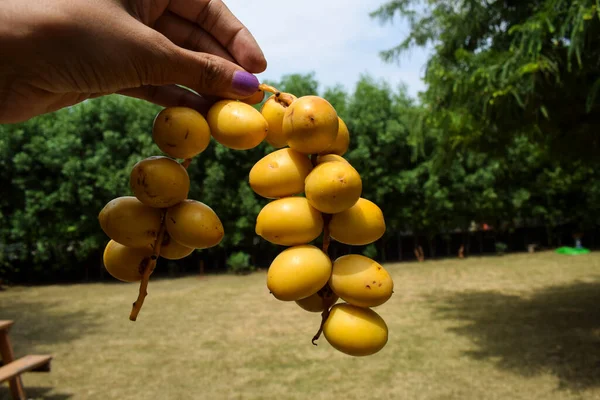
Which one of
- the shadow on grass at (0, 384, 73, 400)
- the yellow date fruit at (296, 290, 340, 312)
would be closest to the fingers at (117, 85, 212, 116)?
the yellow date fruit at (296, 290, 340, 312)

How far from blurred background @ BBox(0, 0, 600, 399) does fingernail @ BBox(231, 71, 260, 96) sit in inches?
Result: 143

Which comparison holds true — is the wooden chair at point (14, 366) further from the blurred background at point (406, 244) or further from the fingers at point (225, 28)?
the fingers at point (225, 28)

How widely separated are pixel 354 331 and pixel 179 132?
1.83 ft

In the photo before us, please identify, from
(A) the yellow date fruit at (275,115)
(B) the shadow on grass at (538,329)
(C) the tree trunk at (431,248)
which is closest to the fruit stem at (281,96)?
(A) the yellow date fruit at (275,115)

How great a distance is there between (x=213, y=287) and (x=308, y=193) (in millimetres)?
13416

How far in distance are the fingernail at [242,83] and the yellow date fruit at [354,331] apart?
21.8 inches

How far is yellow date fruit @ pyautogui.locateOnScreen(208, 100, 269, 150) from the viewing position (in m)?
1.14

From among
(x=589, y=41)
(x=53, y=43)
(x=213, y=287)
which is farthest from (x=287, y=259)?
(x=213, y=287)

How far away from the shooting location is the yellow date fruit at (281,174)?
1.13 metres

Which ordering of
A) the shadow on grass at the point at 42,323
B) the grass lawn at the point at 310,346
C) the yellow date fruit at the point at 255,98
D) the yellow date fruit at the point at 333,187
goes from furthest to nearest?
the shadow on grass at the point at 42,323, the grass lawn at the point at 310,346, the yellow date fruit at the point at 255,98, the yellow date fruit at the point at 333,187

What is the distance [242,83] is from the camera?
1.22 m

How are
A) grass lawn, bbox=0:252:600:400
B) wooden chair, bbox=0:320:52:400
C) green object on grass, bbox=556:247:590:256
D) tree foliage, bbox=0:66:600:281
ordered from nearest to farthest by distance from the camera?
wooden chair, bbox=0:320:52:400, grass lawn, bbox=0:252:600:400, tree foliage, bbox=0:66:600:281, green object on grass, bbox=556:247:590:256

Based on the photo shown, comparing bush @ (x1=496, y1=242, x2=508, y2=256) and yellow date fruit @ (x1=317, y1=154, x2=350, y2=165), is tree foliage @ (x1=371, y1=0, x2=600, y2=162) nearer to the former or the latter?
yellow date fruit @ (x1=317, y1=154, x2=350, y2=165)

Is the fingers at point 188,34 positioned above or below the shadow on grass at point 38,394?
above
